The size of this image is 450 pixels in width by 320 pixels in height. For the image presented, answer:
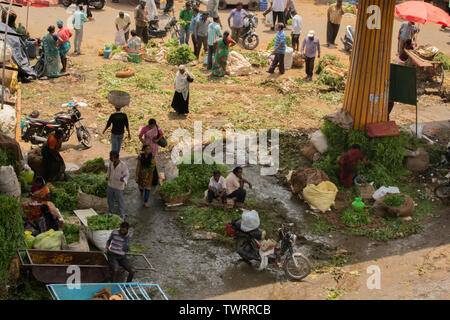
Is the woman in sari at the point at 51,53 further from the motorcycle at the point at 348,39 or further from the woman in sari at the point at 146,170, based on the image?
the motorcycle at the point at 348,39

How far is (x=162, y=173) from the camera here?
12180 mm

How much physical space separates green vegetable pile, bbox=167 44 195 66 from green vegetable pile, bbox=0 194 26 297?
10812 millimetres

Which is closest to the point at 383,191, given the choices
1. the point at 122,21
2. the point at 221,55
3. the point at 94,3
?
the point at 221,55

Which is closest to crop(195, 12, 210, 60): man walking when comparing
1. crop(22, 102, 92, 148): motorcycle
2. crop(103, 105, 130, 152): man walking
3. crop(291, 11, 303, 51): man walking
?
crop(291, 11, 303, 51): man walking

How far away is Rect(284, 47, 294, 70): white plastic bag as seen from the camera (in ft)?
61.4

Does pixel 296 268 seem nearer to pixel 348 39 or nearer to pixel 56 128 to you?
pixel 56 128

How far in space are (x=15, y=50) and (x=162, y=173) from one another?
6593 mm

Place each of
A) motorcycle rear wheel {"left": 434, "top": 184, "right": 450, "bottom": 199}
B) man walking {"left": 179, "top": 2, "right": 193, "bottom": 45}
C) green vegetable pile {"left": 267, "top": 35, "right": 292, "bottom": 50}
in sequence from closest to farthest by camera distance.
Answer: motorcycle rear wheel {"left": 434, "top": 184, "right": 450, "bottom": 199}
man walking {"left": 179, "top": 2, "right": 193, "bottom": 45}
green vegetable pile {"left": 267, "top": 35, "right": 292, "bottom": 50}

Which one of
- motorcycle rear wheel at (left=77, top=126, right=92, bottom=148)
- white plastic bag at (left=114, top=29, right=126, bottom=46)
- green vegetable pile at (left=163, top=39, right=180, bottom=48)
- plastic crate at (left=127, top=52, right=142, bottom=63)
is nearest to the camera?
motorcycle rear wheel at (left=77, top=126, right=92, bottom=148)

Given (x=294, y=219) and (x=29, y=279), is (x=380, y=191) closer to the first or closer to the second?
(x=294, y=219)

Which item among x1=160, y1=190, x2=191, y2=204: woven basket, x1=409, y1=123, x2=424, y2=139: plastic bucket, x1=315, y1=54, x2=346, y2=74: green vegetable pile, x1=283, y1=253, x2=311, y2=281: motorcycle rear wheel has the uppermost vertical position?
x1=315, y1=54, x2=346, y2=74: green vegetable pile

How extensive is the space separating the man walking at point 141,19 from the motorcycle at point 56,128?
7.22 metres

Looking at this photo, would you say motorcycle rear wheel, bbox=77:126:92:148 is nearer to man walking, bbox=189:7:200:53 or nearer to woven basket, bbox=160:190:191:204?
woven basket, bbox=160:190:191:204

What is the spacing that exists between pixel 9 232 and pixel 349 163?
635 cm
